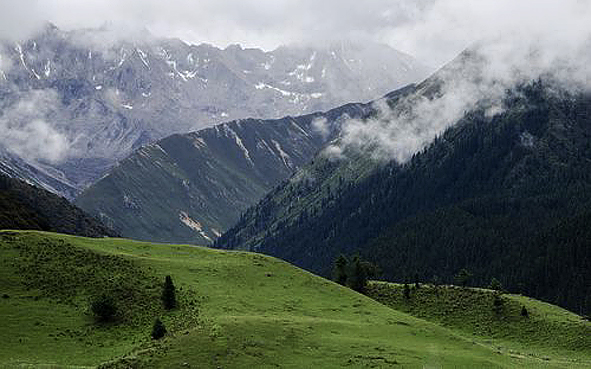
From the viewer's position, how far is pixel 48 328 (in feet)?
218

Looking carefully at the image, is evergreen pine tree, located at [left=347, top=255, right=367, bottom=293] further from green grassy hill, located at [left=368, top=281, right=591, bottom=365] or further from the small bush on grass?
the small bush on grass

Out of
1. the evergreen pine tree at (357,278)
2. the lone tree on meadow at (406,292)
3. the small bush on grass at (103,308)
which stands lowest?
the small bush on grass at (103,308)

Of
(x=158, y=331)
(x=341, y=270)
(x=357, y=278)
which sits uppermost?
(x=341, y=270)

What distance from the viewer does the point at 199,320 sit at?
2721 inches

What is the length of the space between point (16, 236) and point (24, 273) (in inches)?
539

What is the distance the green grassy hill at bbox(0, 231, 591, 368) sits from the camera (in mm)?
60094

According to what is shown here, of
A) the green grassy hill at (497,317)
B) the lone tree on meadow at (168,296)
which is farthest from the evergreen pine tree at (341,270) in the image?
the lone tree on meadow at (168,296)

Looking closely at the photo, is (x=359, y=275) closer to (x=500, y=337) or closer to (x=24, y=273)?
(x=500, y=337)

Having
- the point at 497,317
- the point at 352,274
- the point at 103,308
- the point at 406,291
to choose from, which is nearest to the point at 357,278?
the point at 352,274

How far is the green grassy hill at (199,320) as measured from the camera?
197 ft

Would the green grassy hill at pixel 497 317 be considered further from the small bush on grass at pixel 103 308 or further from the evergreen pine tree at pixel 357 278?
the small bush on grass at pixel 103 308

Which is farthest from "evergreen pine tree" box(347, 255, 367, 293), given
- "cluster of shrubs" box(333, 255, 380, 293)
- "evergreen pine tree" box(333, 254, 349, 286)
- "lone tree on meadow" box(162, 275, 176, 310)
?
"lone tree on meadow" box(162, 275, 176, 310)

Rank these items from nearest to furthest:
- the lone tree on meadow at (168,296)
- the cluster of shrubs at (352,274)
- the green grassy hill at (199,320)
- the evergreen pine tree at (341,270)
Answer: the green grassy hill at (199,320)
the lone tree on meadow at (168,296)
the evergreen pine tree at (341,270)
the cluster of shrubs at (352,274)

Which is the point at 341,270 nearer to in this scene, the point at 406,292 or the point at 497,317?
the point at 406,292
